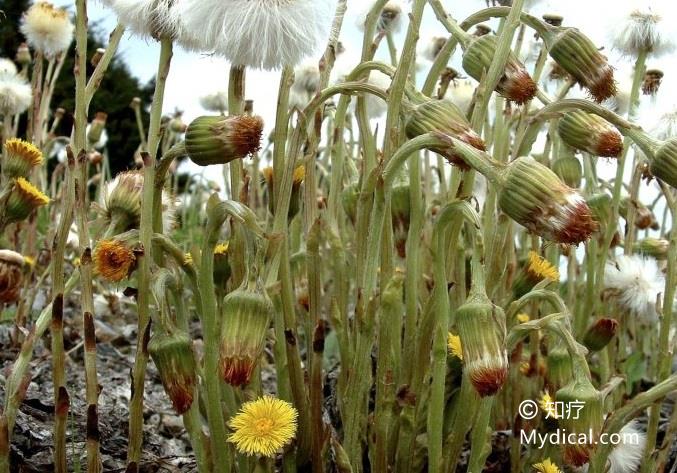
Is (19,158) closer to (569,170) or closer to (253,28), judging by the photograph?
(253,28)

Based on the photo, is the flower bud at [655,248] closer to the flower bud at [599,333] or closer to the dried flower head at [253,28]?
the flower bud at [599,333]

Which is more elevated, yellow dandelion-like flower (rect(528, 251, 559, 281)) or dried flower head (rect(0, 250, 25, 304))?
yellow dandelion-like flower (rect(528, 251, 559, 281))

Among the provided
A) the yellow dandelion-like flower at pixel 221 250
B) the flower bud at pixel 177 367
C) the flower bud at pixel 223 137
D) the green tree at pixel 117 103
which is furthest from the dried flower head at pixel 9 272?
the green tree at pixel 117 103

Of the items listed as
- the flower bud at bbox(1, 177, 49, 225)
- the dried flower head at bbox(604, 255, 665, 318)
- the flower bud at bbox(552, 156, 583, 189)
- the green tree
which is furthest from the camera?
the green tree

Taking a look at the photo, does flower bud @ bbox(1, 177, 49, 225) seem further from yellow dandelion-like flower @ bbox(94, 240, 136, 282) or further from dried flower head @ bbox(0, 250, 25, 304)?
yellow dandelion-like flower @ bbox(94, 240, 136, 282)

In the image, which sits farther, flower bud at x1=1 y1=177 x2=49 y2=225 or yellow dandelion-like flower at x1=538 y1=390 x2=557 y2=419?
flower bud at x1=1 y1=177 x2=49 y2=225

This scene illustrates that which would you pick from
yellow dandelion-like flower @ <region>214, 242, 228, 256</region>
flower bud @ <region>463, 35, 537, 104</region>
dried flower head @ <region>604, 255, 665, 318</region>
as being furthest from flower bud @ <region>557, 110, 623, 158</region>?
dried flower head @ <region>604, 255, 665, 318</region>

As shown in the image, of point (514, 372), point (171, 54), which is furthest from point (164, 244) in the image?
point (514, 372)

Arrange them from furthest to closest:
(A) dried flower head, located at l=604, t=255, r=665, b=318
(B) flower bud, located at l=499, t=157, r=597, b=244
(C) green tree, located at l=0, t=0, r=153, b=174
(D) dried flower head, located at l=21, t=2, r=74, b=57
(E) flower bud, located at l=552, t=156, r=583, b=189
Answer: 1. (C) green tree, located at l=0, t=0, r=153, b=174
2. (D) dried flower head, located at l=21, t=2, r=74, b=57
3. (A) dried flower head, located at l=604, t=255, r=665, b=318
4. (E) flower bud, located at l=552, t=156, r=583, b=189
5. (B) flower bud, located at l=499, t=157, r=597, b=244
